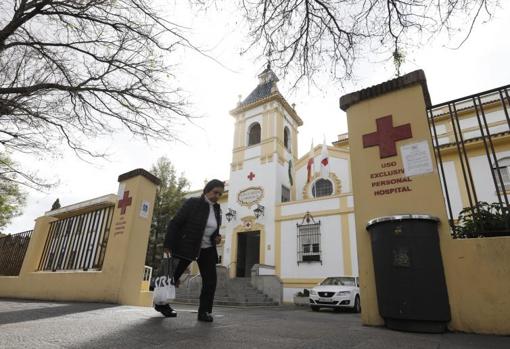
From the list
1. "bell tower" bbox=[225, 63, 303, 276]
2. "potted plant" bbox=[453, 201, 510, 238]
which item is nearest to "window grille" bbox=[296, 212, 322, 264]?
"bell tower" bbox=[225, 63, 303, 276]

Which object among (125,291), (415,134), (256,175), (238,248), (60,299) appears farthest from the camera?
(256,175)

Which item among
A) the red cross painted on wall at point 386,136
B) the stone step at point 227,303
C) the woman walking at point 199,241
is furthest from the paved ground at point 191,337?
the stone step at point 227,303

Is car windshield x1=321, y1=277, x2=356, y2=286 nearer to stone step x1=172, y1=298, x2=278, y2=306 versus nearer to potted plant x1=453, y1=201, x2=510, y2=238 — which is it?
stone step x1=172, y1=298, x2=278, y2=306

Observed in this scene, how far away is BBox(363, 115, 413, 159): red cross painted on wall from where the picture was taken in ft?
12.5

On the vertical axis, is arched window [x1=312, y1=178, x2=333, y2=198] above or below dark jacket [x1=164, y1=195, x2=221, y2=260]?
above

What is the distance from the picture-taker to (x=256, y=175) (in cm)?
1881

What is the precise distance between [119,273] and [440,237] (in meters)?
5.24

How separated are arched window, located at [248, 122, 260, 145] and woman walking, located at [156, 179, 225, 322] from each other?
56.4 feet

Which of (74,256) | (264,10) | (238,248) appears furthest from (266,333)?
(238,248)

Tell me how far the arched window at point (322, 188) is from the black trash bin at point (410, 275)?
A: 14501mm

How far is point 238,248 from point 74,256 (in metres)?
11.5

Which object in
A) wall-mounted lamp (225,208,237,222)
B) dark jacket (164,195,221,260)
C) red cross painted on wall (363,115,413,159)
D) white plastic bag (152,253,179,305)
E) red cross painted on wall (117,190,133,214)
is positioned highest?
wall-mounted lamp (225,208,237,222)

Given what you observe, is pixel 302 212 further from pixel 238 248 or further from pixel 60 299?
pixel 60 299

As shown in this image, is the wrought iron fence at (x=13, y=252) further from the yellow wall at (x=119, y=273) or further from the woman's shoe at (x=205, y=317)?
the woman's shoe at (x=205, y=317)
